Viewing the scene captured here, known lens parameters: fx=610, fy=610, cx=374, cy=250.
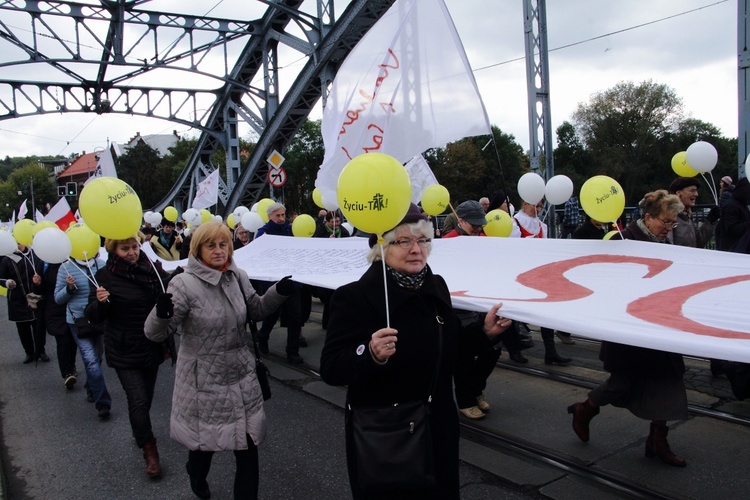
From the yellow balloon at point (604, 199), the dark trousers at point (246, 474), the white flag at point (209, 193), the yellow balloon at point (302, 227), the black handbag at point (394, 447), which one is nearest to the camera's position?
the black handbag at point (394, 447)

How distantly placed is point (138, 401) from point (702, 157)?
6641 millimetres

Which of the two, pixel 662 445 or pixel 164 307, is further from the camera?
pixel 662 445

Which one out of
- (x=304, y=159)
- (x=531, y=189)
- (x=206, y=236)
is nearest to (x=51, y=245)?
(x=206, y=236)

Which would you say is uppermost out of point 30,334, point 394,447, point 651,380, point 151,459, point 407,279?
point 407,279

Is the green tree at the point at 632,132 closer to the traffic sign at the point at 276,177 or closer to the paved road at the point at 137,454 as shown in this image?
the traffic sign at the point at 276,177

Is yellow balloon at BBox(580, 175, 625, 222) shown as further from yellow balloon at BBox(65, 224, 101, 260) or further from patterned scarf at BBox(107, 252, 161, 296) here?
yellow balloon at BBox(65, 224, 101, 260)

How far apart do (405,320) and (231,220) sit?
13.0 metres

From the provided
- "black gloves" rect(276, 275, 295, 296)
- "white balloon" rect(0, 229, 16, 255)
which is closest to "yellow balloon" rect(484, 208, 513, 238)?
"black gloves" rect(276, 275, 295, 296)

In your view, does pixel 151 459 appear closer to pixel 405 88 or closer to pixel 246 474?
pixel 246 474

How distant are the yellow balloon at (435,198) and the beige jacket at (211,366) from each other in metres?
3.99

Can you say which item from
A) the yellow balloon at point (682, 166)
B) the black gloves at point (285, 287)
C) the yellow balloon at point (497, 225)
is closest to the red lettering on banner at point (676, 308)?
the black gloves at point (285, 287)

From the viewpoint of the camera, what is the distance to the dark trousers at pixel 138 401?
4.48m

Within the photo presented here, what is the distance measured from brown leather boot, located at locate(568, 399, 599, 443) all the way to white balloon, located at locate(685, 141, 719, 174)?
424cm

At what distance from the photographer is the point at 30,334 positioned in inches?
353
